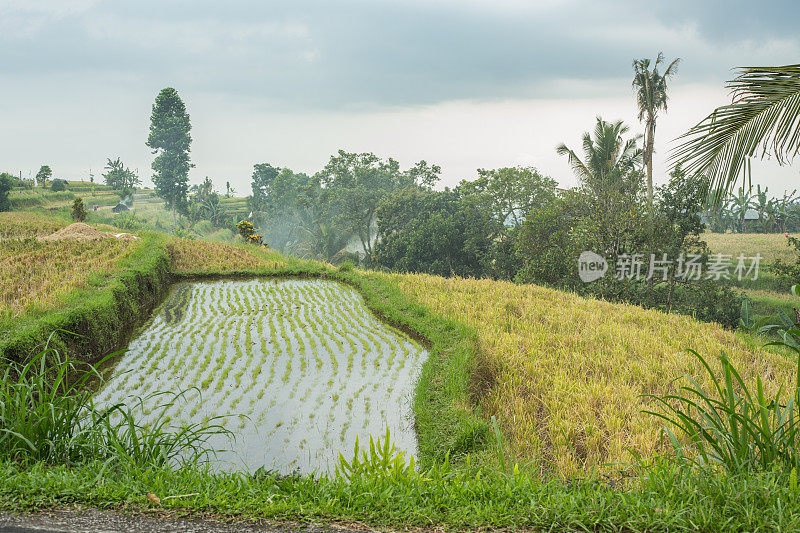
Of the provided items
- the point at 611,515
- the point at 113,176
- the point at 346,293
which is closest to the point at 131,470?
the point at 611,515

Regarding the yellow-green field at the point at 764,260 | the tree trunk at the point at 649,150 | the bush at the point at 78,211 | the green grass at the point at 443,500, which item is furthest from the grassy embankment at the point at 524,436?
the bush at the point at 78,211

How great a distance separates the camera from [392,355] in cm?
679

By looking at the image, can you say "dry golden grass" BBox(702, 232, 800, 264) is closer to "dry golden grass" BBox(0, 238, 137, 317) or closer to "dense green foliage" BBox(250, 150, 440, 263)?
"dense green foliage" BBox(250, 150, 440, 263)

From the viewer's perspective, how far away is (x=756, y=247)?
26.2 meters

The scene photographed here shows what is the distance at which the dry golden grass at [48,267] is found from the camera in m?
7.21

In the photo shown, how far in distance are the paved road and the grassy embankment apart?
8cm

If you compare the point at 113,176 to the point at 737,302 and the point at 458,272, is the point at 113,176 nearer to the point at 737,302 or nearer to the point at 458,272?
the point at 458,272

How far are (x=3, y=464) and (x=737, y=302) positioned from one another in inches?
564

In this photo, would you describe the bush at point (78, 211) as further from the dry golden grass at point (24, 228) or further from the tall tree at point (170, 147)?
the tall tree at point (170, 147)

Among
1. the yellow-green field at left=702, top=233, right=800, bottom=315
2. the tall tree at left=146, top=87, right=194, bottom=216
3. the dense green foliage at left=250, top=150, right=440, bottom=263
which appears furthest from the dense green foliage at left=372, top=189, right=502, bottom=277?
the tall tree at left=146, top=87, right=194, bottom=216

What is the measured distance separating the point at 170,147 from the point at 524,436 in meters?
42.3

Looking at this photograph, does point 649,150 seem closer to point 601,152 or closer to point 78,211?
point 601,152

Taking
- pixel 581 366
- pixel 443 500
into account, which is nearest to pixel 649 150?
pixel 581 366

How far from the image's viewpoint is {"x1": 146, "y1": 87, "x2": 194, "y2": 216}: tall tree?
3950 centimetres
